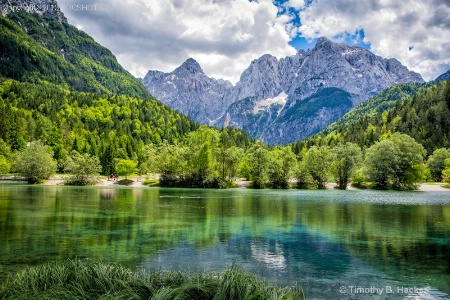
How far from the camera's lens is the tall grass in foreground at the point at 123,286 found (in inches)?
365

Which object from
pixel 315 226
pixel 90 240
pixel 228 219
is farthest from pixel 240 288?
pixel 228 219

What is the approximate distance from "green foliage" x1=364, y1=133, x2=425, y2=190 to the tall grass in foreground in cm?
10804

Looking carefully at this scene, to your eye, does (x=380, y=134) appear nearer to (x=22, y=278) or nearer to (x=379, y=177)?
(x=379, y=177)

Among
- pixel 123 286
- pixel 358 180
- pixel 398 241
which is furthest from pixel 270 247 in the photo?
pixel 358 180

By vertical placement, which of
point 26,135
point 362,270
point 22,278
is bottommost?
point 362,270

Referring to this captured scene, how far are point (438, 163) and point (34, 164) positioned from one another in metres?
150

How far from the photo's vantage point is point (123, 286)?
400 inches

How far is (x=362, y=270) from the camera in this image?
18953mm

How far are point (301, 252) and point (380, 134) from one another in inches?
7485

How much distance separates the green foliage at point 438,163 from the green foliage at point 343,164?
150 feet

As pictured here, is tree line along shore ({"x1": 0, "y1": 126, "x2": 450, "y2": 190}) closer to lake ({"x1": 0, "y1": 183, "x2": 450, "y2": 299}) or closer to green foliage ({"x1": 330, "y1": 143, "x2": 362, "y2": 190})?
green foliage ({"x1": 330, "y1": 143, "x2": 362, "y2": 190})

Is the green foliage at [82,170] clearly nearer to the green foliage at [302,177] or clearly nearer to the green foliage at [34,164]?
the green foliage at [34,164]

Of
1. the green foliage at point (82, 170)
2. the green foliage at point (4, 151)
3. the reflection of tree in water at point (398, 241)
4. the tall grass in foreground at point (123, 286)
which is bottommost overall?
the reflection of tree in water at point (398, 241)
